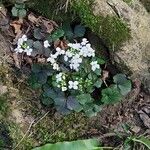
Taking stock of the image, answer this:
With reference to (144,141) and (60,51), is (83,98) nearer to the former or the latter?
(60,51)

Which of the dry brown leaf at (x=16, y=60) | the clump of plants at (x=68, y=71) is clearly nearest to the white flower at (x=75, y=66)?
the clump of plants at (x=68, y=71)

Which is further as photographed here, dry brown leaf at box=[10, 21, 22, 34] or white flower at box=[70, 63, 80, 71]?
dry brown leaf at box=[10, 21, 22, 34]

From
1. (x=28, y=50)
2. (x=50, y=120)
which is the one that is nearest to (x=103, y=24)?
(x=28, y=50)

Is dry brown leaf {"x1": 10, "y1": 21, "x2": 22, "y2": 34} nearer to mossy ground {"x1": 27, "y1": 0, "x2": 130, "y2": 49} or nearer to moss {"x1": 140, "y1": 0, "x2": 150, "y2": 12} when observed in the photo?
mossy ground {"x1": 27, "y1": 0, "x2": 130, "y2": 49}

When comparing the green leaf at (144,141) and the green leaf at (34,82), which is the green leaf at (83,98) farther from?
Answer: the green leaf at (144,141)

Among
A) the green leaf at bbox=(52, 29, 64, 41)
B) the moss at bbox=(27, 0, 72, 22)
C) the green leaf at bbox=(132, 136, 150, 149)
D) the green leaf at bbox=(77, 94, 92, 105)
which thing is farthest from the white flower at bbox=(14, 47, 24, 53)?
the green leaf at bbox=(132, 136, 150, 149)

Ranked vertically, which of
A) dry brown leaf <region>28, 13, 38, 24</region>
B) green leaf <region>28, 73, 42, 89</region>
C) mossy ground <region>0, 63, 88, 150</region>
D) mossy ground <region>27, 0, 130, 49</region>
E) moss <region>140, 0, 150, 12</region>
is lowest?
mossy ground <region>0, 63, 88, 150</region>

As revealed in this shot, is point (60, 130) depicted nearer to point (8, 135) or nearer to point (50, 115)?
point (50, 115)
